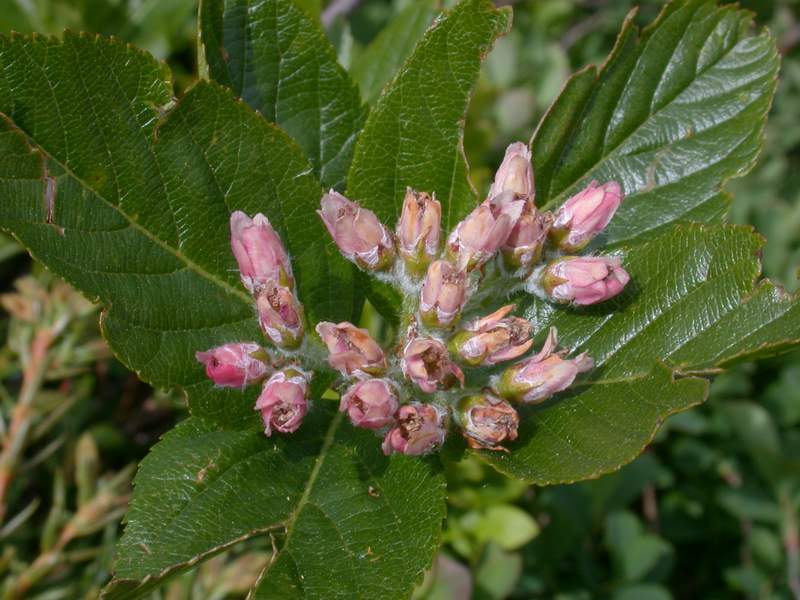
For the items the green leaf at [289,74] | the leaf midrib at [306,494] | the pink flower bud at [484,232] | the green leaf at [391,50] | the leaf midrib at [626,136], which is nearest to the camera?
the leaf midrib at [306,494]

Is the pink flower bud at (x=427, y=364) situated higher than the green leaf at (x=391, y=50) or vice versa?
the green leaf at (x=391, y=50)

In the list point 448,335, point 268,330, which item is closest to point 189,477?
point 268,330

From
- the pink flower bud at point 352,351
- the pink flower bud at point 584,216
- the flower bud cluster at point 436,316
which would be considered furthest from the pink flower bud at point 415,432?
the pink flower bud at point 584,216

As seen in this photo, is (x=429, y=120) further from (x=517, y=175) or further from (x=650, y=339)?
(x=650, y=339)

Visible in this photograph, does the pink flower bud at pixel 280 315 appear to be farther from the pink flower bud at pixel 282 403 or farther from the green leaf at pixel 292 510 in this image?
the green leaf at pixel 292 510

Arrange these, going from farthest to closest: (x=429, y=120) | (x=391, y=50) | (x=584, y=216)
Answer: (x=391, y=50) → (x=429, y=120) → (x=584, y=216)

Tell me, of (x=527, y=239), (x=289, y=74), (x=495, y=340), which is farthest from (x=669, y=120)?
(x=289, y=74)

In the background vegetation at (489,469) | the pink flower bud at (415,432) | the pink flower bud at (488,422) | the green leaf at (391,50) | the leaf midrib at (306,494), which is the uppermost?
the green leaf at (391,50)
